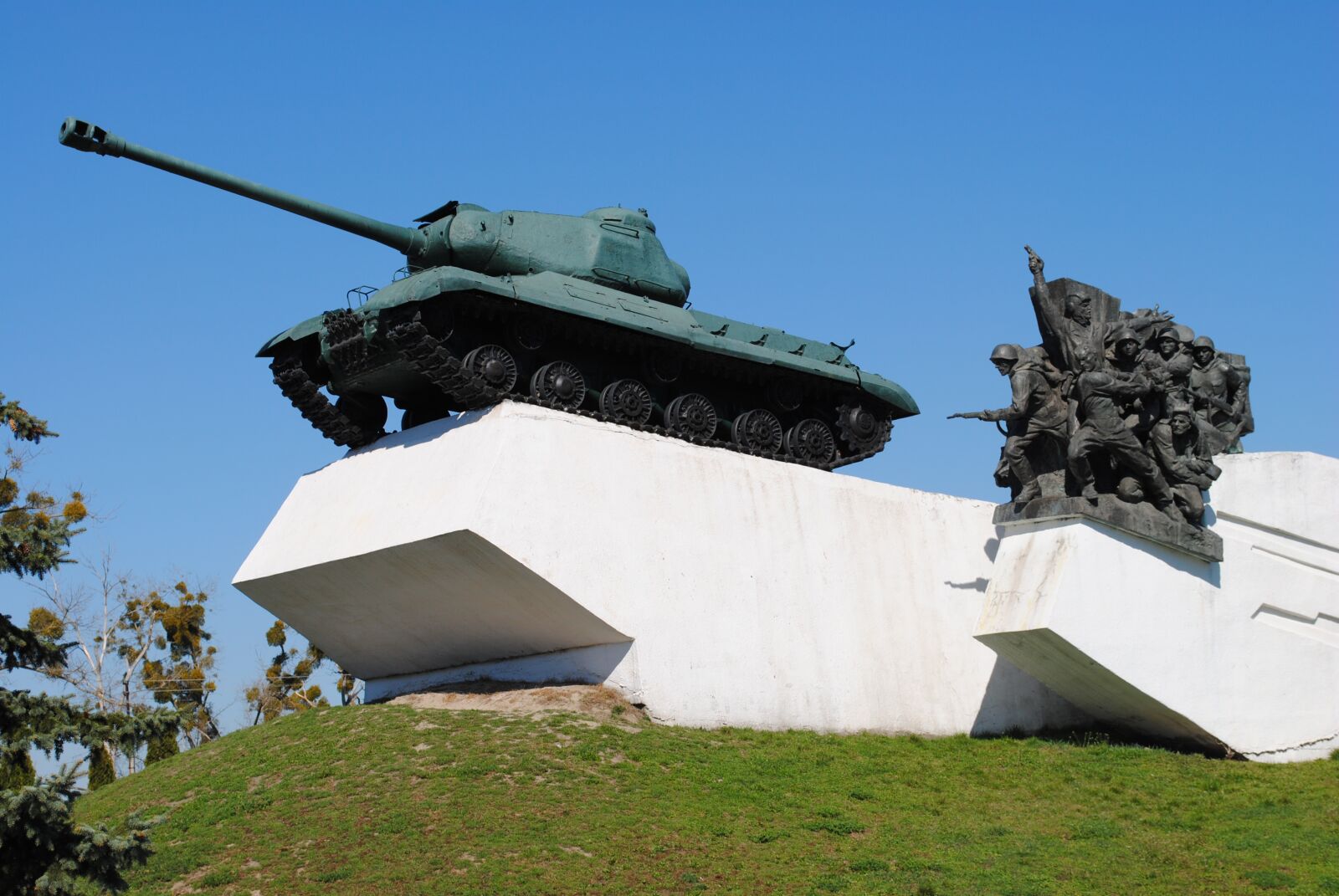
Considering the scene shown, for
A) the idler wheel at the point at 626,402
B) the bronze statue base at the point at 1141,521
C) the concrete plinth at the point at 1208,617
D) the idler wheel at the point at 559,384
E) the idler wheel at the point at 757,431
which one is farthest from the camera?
the idler wheel at the point at 757,431

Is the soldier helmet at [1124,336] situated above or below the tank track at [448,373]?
above

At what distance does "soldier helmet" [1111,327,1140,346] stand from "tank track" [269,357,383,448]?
9820 millimetres

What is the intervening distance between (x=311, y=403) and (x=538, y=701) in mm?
5565

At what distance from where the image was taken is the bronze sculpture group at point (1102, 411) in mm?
19469

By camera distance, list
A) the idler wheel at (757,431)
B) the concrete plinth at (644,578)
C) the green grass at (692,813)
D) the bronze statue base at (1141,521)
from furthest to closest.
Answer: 1. the idler wheel at (757,431)
2. the bronze statue base at (1141,521)
3. the concrete plinth at (644,578)
4. the green grass at (692,813)

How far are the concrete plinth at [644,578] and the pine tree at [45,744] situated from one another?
674 cm

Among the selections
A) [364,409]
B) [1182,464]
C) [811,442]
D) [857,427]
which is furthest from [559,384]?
[1182,464]

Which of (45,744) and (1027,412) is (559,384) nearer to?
(1027,412)

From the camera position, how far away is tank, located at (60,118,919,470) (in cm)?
1927

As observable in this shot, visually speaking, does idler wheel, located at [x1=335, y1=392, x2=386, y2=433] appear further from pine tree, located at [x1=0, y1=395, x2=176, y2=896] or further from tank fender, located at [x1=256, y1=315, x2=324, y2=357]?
pine tree, located at [x1=0, y1=395, x2=176, y2=896]

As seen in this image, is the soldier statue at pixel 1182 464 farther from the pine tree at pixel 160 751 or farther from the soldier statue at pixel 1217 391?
the pine tree at pixel 160 751

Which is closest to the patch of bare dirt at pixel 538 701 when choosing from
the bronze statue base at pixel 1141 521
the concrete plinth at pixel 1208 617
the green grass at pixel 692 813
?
the green grass at pixel 692 813

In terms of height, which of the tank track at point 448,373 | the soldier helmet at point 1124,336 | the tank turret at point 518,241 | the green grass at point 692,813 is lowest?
the green grass at point 692,813

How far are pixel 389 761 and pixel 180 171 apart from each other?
773 centimetres
